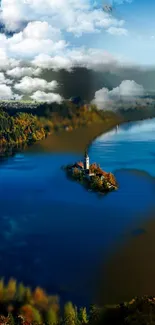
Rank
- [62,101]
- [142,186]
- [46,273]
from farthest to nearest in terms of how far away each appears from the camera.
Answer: [62,101], [142,186], [46,273]

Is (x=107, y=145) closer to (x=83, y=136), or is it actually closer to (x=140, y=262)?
(x=83, y=136)

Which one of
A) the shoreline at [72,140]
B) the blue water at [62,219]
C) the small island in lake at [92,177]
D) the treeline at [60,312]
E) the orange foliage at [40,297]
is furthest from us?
the shoreline at [72,140]

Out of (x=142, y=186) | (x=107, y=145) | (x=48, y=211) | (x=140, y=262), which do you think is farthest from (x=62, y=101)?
(x=140, y=262)

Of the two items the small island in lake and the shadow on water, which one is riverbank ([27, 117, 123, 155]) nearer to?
the small island in lake

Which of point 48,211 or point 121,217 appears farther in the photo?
point 48,211

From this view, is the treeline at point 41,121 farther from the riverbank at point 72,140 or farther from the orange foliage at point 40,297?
the orange foliage at point 40,297

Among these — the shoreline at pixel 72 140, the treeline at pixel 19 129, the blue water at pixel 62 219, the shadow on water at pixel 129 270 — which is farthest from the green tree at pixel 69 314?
the treeline at pixel 19 129
